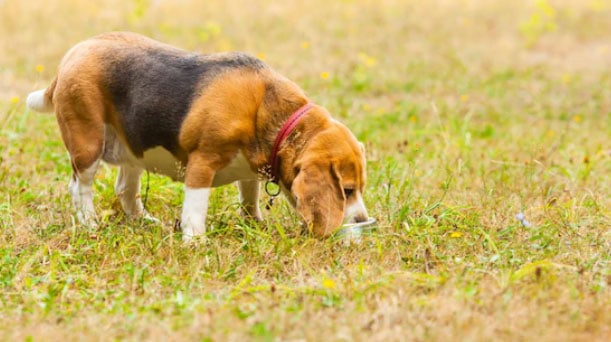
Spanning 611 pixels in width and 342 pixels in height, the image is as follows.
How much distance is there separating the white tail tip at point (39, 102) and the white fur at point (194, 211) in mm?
1449

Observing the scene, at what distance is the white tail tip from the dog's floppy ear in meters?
2.11

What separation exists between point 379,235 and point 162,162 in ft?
4.80

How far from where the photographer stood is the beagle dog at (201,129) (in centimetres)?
509

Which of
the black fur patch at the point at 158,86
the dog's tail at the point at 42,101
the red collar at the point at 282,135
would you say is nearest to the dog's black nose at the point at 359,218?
the red collar at the point at 282,135

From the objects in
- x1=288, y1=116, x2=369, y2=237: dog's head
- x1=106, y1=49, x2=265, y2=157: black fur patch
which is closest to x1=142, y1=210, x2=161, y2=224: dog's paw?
x1=106, y1=49, x2=265, y2=157: black fur patch

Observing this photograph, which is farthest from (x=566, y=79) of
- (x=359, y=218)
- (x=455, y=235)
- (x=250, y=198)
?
(x=359, y=218)

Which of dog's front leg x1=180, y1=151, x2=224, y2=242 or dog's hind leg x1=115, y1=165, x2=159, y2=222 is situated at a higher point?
dog's front leg x1=180, y1=151, x2=224, y2=242

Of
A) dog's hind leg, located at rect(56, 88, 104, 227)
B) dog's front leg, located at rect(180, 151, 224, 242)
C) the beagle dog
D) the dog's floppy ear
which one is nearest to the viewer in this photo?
the dog's floppy ear

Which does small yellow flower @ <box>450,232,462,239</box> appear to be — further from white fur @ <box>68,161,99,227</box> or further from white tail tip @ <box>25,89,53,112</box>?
white tail tip @ <box>25,89,53,112</box>

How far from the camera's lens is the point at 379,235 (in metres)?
5.28

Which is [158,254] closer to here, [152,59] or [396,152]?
[152,59]

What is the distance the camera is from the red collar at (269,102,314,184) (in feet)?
17.0

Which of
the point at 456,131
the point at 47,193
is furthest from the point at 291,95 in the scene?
the point at 456,131

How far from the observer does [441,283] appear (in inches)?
177
